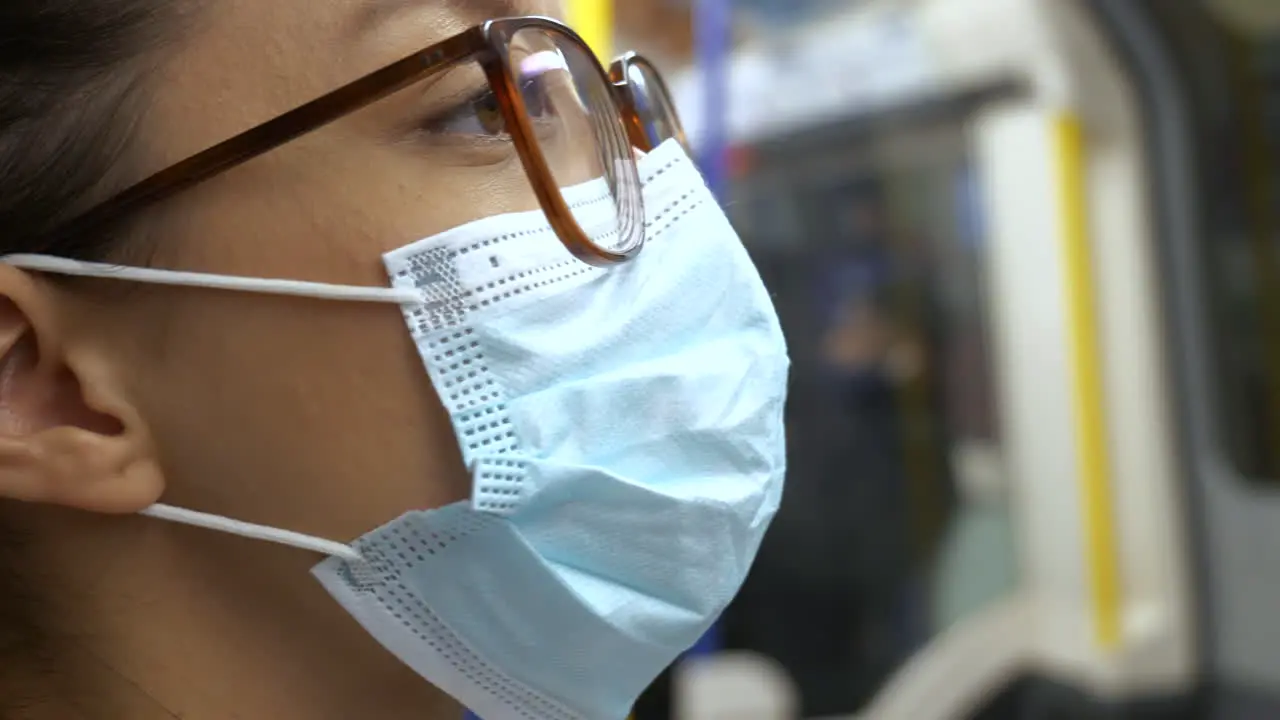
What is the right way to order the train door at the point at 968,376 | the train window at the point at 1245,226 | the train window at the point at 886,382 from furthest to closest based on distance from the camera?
the train window at the point at 886,382 → the train door at the point at 968,376 → the train window at the point at 1245,226

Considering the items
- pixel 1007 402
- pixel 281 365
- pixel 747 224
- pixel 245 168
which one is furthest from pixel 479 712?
pixel 1007 402

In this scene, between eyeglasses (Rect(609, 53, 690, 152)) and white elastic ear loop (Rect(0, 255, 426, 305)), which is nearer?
white elastic ear loop (Rect(0, 255, 426, 305))

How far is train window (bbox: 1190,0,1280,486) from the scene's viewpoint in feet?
8.14

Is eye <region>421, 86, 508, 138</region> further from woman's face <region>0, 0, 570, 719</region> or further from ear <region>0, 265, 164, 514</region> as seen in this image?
ear <region>0, 265, 164, 514</region>

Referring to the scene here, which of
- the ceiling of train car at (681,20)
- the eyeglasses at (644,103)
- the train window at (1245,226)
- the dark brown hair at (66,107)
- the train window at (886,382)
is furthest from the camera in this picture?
the train window at (886,382)

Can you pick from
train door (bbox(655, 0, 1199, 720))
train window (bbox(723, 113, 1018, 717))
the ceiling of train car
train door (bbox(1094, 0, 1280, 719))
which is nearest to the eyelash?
the ceiling of train car

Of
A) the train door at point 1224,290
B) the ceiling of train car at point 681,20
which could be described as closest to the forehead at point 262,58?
the ceiling of train car at point 681,20

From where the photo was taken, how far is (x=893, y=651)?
2.71 metres

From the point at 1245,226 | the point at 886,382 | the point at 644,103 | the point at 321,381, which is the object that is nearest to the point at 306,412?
the point at 321,381

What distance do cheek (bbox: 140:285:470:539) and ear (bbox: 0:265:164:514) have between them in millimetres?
23

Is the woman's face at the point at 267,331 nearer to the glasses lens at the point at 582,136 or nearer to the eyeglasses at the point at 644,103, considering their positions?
the glasses lens at the point at 582,136

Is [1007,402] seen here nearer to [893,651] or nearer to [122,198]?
[893,651]

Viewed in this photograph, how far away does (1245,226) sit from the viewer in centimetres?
254

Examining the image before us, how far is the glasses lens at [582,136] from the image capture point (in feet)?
2.29
